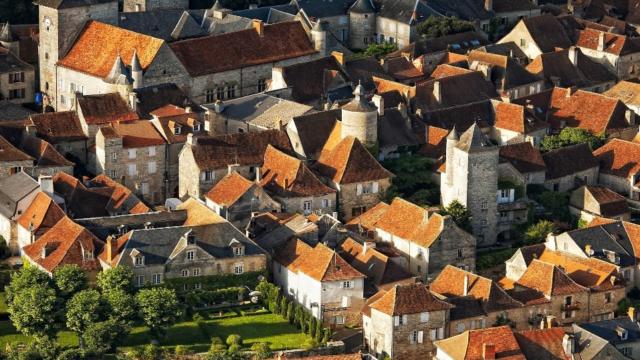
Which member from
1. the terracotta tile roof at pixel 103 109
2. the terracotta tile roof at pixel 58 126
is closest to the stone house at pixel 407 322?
the terracotta tile roof at pixel 103 109

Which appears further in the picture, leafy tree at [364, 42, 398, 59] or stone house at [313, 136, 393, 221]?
leafy tree at [364, 42, 398, 59]

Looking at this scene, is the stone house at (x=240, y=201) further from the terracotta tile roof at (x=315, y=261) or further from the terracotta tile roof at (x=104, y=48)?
the terracotta tile roof at (x=104, y=48)

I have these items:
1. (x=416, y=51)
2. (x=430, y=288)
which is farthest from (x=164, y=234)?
(x=416, y=51)

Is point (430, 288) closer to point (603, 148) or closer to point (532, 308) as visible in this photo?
point (532, 308)

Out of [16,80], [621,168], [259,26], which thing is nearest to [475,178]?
[621,168]

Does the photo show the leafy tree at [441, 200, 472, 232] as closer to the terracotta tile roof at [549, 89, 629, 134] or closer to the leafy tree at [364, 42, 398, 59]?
the terracotta tile roof at [549, 89, 629, 134]

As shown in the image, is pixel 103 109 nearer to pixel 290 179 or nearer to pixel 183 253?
pixel 290 179

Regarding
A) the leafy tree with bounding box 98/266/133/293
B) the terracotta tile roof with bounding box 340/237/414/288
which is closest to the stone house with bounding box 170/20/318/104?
the terracotta tile roof with bounding box 340/237/414/288

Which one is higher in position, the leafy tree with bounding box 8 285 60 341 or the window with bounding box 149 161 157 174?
the window with bounding box 149 161 157 174
